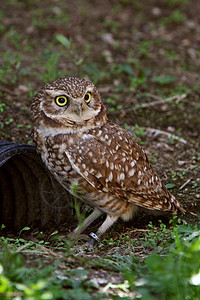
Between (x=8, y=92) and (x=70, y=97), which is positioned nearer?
(x=70, y=97)

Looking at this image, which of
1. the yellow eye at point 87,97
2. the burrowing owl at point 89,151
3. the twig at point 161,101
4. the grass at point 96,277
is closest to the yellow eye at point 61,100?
the burrowing owl at point 89,151

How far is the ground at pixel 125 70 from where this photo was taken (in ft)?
14.3

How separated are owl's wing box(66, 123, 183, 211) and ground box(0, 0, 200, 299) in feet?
1.04

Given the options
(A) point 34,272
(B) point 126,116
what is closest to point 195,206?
(B) point 126,116

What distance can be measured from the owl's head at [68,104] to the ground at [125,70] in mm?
1054

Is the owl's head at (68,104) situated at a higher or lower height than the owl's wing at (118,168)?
higher

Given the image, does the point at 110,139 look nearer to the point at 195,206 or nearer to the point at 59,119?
the point at 59,119

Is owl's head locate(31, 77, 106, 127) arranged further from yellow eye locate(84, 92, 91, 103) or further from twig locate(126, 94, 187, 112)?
twig locate(126, 94, 187, 112)

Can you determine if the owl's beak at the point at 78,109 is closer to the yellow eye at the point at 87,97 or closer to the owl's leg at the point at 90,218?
the yellow eye at the point at 87,97

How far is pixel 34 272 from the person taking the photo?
2488mm

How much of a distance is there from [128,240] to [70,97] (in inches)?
49.9

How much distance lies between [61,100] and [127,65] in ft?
9.60

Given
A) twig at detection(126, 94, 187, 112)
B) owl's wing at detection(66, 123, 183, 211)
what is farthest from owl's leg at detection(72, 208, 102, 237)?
twig at detection(126, 94, 187, 112)

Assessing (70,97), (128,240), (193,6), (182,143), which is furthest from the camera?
(193,6)
